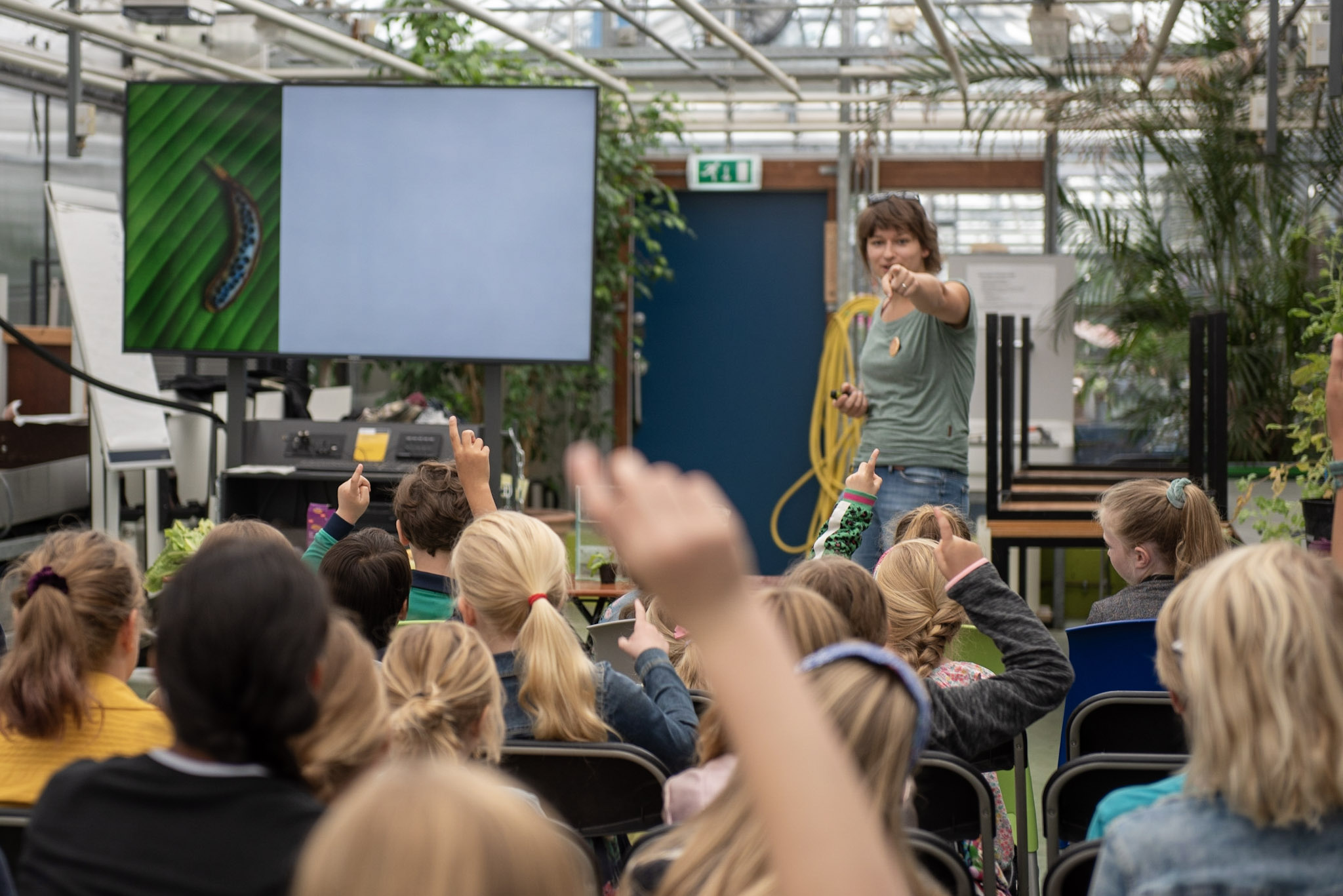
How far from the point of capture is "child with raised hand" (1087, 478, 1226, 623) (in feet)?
8.25

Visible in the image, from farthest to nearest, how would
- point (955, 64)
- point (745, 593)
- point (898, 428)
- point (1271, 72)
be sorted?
point (955, 64)
point (1271, 72)
point (898, 428)
point (745, 593)

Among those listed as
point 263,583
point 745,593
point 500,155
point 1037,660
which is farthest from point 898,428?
point 745,593

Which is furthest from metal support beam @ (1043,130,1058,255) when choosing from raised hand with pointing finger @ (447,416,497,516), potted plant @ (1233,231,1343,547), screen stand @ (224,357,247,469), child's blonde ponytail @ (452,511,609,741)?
child's blonde ponytail @ (452,511,609,741)

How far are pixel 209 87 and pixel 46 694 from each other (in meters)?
3.93

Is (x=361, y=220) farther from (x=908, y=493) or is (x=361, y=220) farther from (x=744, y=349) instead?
(x=744, y=349)

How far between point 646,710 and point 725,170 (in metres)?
6.73

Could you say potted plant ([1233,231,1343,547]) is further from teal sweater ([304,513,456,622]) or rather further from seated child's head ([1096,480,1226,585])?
teal sweater ([304,513,456,622])

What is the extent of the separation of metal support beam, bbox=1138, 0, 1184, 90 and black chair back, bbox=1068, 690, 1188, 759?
4.05 m

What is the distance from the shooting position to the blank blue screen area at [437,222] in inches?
190

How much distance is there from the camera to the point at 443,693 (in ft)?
5.21

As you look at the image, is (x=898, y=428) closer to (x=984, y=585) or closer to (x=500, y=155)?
(x=984, y=585)

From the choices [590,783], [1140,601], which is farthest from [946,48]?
[590,783]

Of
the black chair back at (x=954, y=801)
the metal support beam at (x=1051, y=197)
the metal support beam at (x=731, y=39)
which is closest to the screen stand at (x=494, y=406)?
the metal support beam at (x=731, y=39)

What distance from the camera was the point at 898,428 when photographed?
11.2 ft
